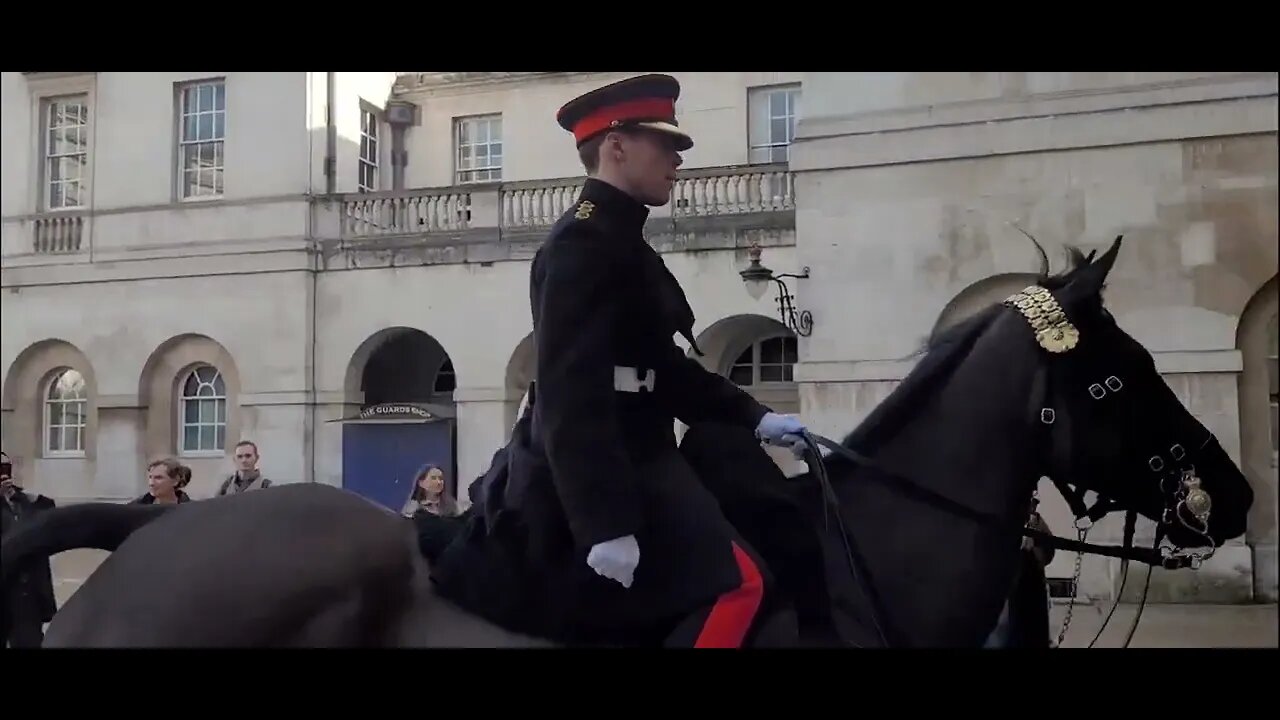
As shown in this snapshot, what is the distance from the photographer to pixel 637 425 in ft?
8.04

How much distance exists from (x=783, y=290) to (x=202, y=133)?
4485mm

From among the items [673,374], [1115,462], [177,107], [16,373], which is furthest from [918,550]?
[16,373]

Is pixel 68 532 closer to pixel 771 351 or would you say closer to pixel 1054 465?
pixel 1054 465

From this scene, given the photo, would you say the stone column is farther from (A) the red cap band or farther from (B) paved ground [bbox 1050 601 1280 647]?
(A) the red cap band

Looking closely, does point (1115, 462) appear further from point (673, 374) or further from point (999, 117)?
point (999, 117)

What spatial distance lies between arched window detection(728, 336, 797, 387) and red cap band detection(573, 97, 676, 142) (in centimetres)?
598

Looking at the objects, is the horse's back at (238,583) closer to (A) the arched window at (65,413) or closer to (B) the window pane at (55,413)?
(A) the arched window at (65,413)

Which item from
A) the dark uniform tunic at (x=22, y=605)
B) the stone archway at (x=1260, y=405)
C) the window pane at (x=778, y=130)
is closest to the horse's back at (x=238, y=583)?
the dark uniform tunic at (x=22, y=605)

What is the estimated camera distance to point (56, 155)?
8.12 meters

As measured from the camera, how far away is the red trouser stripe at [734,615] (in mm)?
2246

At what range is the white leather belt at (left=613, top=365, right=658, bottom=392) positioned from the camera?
7.92ft

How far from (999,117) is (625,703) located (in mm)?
5474

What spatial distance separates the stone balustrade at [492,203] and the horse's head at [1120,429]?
637cm

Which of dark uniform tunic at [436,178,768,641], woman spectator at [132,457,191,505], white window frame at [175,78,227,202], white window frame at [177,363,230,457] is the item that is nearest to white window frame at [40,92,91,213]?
white window frame at [175,78,227,202]
